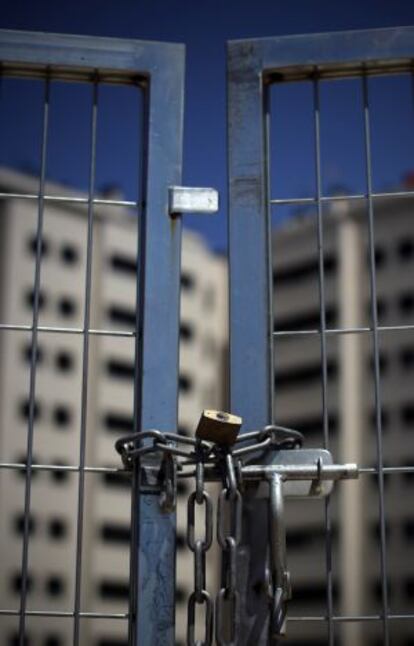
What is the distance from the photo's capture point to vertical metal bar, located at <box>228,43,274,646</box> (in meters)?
2.66

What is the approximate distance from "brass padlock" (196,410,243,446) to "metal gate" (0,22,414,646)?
6.3 inches

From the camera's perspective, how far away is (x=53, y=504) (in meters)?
56.8

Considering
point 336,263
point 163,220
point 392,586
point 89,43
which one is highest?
point 336,263

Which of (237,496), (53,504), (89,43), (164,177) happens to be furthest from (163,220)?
(53,504)

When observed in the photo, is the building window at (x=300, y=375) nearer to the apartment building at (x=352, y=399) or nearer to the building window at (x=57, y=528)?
the apartment building at (x=352, y=399)

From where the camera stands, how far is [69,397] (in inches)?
2280


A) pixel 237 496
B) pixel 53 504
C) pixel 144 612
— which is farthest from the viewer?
pixel 53 504

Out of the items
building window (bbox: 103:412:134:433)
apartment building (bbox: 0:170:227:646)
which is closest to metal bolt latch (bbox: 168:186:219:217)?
apartment building (bbox: 0:170:227:646)

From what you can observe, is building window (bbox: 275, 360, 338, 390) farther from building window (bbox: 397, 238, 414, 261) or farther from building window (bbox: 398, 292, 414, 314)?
building window (bbox: 397, 238, 414, 261)

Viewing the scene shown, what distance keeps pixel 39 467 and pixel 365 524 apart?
184ft

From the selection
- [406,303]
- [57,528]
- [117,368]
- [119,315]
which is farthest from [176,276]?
[119,315]

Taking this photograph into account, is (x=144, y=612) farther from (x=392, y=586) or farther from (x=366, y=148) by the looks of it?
(x=392, y=586)

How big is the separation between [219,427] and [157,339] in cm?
32

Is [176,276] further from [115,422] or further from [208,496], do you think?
[115,422]
